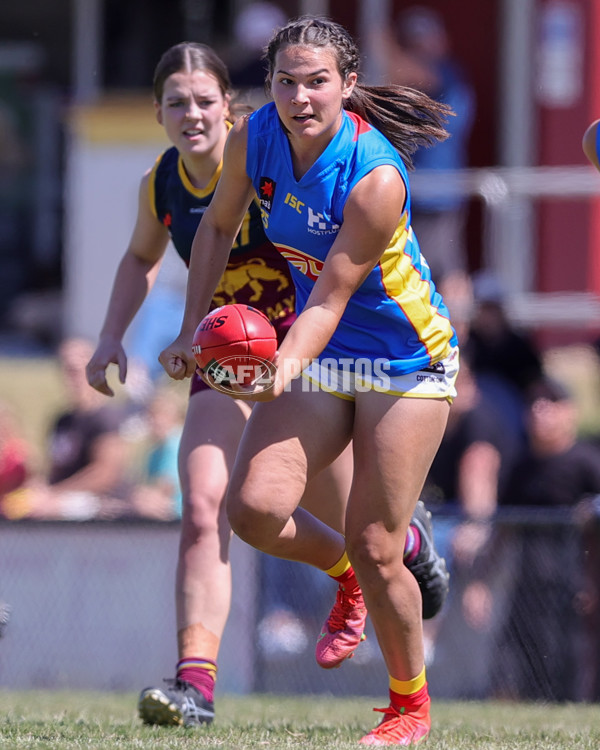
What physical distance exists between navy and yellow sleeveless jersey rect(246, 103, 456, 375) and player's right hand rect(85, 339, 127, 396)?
3.24 ft

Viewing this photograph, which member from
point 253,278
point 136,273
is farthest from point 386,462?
point 136,273

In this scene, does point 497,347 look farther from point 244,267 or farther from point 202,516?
point 202,516

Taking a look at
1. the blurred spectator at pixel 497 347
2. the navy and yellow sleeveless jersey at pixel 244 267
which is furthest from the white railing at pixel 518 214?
the navy and yellow sleeveless jersey at pixel 244 267

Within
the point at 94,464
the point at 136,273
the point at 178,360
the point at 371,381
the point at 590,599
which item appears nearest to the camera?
the point at 371,381

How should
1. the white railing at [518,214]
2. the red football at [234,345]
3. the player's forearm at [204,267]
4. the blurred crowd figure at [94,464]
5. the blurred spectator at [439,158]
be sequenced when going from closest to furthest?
1. the red football at [234,345]
2. the player's forearm at [204,267]
3. the blurred crowd figure at [94,464]
4. the blurred spectator at [439,158]
5. the white railing at [518,214]

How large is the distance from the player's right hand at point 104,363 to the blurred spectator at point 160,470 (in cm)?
333

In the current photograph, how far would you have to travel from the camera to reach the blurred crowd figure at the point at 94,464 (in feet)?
29.2

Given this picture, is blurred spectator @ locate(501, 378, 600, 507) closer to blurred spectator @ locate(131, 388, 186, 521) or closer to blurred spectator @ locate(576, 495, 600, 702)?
blurred spectator @ locate(576, 495, 600, 702)

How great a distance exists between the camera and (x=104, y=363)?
531 cm

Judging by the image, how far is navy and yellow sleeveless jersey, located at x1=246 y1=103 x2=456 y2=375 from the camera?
4.39 metres

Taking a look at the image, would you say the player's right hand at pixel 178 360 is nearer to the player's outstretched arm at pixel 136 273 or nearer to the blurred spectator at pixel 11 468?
the player's outstretched arm at pixel 136 273

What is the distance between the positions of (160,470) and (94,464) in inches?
18.6

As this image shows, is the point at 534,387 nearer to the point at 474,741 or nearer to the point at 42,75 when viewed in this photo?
the point at 474,741

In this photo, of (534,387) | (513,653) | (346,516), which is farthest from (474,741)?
(534,387)
